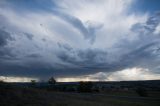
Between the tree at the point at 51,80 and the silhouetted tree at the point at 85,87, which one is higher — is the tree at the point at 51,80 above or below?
above

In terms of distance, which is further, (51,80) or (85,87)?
(51,80)

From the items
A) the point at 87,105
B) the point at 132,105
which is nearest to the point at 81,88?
the point at 132,105

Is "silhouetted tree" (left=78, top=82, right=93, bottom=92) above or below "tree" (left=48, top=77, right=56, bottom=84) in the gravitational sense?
below

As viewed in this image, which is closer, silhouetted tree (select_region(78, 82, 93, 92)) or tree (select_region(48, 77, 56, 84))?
silhouetted tree (select_region(78, 82, 93, 92))

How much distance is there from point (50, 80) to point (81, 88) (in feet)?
121

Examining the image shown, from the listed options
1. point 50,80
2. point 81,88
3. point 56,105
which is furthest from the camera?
point 50,80

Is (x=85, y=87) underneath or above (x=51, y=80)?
underneath

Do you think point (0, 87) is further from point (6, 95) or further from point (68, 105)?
point (68, 105)

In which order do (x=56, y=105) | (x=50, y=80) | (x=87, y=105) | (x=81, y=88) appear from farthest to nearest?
(x=50, y=80), (x=81, y=88), (x=87, y=105), (x=56, y=105)

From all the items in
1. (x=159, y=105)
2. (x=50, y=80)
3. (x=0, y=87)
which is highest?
(x=50, y=80)

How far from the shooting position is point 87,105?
33062 millimetres

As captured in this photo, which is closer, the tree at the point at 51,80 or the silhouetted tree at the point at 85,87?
the silhouetted tree at the point at 85,87

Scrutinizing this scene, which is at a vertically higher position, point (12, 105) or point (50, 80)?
point (50, 80)

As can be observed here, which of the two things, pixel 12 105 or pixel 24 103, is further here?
pixel 24 103
